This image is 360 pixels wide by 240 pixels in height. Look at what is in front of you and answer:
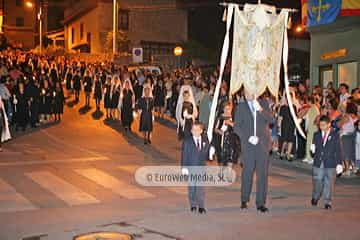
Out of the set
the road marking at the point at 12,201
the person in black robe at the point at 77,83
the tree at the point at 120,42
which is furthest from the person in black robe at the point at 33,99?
the tree at the point at 120,42

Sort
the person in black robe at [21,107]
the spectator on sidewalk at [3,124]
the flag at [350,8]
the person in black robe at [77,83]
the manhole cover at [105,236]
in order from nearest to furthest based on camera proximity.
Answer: the manhole cover at [105,236]
the spectator on sidewalk at [3,124]
the flag at [350,8]
the person in black robe at [21,107]
the person in black robe at [77,83]

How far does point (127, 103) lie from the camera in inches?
879

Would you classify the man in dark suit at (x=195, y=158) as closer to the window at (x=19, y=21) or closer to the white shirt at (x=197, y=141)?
the white shirt at (x=197, y=141)

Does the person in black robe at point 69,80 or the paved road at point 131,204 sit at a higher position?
the person in black robe at point 69,80

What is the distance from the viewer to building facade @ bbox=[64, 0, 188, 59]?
5169 centimetres

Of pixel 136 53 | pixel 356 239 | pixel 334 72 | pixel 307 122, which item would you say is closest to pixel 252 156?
pixel 356 239

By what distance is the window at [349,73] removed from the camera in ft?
75.7

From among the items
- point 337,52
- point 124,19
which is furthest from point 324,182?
point 124,19

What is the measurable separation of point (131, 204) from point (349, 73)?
15.2 m

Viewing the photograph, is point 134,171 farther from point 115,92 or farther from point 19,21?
point 19,21

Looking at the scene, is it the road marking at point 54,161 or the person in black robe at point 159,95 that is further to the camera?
the person in black robe at point 159,95

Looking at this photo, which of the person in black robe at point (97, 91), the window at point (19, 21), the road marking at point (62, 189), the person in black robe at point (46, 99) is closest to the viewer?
the road marking at point (62, 189)

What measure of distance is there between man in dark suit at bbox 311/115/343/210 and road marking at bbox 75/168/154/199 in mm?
3142

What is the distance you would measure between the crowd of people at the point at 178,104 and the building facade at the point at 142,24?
50.0 feet
